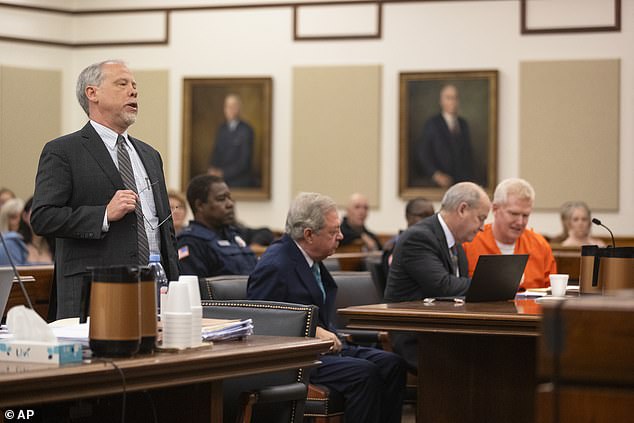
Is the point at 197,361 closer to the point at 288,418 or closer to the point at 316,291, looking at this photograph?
the point at 288,418

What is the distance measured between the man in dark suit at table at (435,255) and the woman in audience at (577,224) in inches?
194

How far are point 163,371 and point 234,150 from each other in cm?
1004

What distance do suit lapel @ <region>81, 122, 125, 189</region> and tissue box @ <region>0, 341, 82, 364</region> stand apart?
1.57 meters

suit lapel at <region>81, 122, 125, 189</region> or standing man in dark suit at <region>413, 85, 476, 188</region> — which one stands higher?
standing man in dark suit at <region>413, 85, 476, 188</region>

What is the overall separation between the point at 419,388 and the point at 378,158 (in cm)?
753

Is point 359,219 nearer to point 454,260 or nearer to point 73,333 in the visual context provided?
point 454,260

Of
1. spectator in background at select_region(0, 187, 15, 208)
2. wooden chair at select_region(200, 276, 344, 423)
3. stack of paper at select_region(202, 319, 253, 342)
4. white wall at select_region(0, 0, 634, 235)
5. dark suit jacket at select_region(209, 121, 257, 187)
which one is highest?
white wall at select_region(0, 0, 634, 235)

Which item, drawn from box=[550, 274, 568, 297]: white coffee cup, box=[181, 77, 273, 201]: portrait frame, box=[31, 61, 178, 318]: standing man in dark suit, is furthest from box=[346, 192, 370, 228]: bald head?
box=[31, 61, 178, 318]: standing man in dark suit

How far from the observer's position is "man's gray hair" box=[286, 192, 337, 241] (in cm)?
463

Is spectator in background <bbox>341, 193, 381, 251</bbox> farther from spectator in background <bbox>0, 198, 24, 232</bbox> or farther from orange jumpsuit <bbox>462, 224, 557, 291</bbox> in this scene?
orange jumpsuit <bbox>462, 224, 557, 291</bbox>

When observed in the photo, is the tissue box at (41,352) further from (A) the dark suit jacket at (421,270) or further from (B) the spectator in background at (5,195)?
(B) the spectator in background at (5,195)

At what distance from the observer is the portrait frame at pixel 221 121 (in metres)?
12.3

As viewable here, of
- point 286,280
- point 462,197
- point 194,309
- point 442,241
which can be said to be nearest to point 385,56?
point 462,197

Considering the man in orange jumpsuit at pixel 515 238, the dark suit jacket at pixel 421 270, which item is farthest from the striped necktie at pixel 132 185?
the man in orange jumpsuit at pixel 515 238
